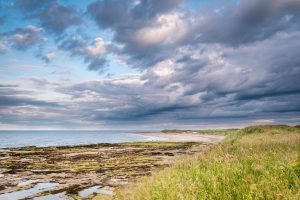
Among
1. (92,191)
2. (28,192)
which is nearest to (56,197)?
(92,191)

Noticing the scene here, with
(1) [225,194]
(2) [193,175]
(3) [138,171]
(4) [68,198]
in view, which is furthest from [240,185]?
(3) [138,171]

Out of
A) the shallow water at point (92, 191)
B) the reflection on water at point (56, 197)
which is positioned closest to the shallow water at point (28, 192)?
the reflection on water at point (56, 197)

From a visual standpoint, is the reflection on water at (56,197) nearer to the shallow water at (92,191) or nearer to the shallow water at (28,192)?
the shallow water at (92,191)

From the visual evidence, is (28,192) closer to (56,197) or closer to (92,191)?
(56,197)

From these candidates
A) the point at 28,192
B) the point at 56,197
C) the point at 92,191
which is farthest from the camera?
the point at 92,191

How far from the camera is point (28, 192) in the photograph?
14.6 meters

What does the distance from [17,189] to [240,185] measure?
1258 centimetres

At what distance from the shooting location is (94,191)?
1473 cm

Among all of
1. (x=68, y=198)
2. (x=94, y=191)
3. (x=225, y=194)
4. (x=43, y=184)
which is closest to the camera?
(x=225, y=194)

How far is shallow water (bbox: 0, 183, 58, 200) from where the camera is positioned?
13.5m

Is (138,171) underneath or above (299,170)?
underneath

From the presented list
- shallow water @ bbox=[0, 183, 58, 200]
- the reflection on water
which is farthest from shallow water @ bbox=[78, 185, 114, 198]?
shallow water @ bbox=[0, 183, 58, 200]

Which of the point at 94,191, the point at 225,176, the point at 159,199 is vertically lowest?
the point at 94,191

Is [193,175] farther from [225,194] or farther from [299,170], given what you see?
[299,170]
